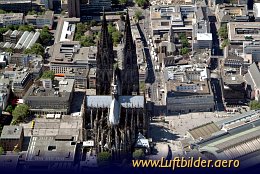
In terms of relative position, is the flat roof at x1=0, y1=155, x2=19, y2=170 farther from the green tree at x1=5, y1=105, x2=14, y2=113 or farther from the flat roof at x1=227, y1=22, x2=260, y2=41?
the flat roof at x1=227, y1=22, x2=260, y2=41

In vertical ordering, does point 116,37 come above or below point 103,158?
above

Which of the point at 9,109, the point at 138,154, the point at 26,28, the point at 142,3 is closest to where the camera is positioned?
the point at 138,154

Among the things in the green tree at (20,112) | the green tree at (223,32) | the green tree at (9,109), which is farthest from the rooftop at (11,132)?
the green tree at (223,32)

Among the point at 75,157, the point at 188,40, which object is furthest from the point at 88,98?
the point at 188,40

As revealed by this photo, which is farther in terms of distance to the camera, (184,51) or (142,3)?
(142,3)

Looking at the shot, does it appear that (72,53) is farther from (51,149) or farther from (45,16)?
(51,149)

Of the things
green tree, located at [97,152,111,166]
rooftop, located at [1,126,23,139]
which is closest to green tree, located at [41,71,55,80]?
rooftop, located at [1,126,23,139]

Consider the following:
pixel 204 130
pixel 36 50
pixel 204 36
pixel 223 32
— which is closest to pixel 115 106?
pixel 204 130
